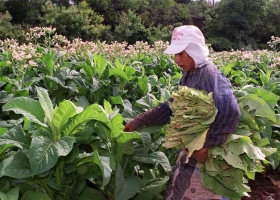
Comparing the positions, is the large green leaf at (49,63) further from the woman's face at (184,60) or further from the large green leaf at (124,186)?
the woman's face at (184,60)

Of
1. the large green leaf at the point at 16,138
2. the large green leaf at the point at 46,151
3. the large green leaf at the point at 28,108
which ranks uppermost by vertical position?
the large green leaf at the point at 28,108

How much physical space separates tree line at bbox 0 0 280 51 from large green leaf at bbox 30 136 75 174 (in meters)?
21.2

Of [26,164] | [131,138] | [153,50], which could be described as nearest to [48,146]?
[26,164]

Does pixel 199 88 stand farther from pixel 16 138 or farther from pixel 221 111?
pixel 16 138

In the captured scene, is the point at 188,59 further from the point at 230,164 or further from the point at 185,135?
the point at 230,164

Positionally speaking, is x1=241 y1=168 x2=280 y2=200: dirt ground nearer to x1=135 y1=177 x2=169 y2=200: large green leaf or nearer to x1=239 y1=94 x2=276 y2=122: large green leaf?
x1=135 y1=177 x2=169 y2=200: large green leaf

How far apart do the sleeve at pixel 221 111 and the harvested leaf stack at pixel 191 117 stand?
0.04m

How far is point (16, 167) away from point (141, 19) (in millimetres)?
31466

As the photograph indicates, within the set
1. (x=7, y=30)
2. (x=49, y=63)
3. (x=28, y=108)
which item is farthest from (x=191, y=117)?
(x=7, y=30)

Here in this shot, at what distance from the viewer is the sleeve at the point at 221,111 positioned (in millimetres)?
2143

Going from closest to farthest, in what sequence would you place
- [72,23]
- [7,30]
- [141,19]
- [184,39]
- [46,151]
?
[46,151] < [184,39] < [7,30] < [72,23] < [141,19]

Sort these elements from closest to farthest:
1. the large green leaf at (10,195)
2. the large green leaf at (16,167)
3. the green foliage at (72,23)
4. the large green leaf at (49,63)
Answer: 1. the large green leaf at (10,195)
2. the large green leaf at (16,167)
3. the large green leaf at (49,63)
4. the green foliage at (72,23)

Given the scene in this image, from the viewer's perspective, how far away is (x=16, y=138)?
2217mm

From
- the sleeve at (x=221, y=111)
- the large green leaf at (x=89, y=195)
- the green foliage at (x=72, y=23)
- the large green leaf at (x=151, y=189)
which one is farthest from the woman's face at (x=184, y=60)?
the green foliage at (x=72, y=23)
